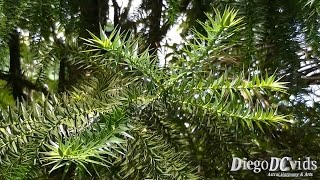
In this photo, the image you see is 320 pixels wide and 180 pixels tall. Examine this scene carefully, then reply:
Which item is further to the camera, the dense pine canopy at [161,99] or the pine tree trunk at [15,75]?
the pine tree trunk at [15,75]

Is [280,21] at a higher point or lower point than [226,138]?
higher

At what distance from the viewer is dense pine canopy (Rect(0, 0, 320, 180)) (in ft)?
1.34

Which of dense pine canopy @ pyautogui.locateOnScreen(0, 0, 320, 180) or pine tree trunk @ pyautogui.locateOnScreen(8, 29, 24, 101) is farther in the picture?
pine tree trunk @ pyautogui.locateOnScreen(8, 29, 24, 101)

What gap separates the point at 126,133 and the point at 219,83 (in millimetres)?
89

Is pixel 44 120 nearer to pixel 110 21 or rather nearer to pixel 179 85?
pixel 179 85

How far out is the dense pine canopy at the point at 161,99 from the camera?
408mm

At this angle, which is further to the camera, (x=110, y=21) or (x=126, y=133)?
(x=110, y=21)

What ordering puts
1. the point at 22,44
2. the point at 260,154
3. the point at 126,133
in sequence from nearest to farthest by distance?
the point at 126,133
the point at 260,154
the point at 22,44

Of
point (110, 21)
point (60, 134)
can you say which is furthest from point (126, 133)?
point (110, 21)

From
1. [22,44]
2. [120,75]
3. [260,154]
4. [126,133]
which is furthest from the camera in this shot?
[22,44]

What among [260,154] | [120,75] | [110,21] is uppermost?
[110,21]

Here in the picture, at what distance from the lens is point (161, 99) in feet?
1.41

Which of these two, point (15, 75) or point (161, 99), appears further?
point (15, 75)

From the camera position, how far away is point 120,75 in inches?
19.9
